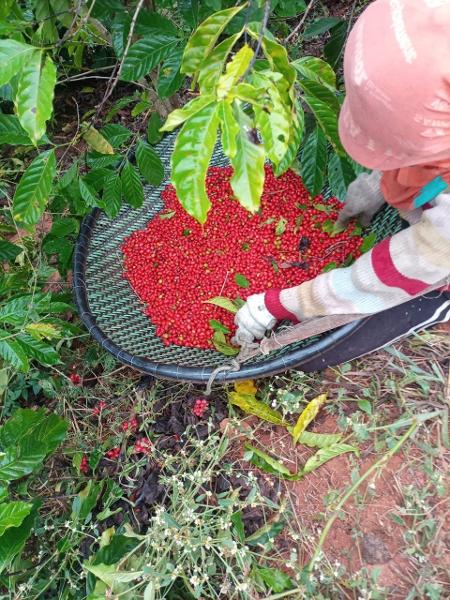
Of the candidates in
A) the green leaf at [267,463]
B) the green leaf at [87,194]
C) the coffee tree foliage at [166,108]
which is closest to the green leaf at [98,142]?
the coffee tree foliage at [166,108]

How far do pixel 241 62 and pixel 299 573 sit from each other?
3.48 ft

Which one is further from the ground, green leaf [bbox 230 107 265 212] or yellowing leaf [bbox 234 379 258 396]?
green leaf [bbox 230 107 265 212]

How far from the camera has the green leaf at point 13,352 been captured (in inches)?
48.7

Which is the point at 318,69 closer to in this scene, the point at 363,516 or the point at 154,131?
the point at 154,131

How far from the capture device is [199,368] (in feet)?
4.61

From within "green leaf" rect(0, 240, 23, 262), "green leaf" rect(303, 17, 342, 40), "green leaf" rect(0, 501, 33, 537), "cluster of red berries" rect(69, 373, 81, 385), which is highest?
"green leaf" rect(303, 17, 342, 40)

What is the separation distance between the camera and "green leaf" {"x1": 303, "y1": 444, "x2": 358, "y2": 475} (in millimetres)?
1353

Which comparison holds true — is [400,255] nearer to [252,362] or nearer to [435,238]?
[435,238]

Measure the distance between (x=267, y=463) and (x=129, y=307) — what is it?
70 cm

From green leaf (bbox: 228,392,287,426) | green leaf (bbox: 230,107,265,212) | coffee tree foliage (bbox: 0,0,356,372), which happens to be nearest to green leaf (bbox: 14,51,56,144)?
coffee tree foliage (bbox: 0,0,356,372)

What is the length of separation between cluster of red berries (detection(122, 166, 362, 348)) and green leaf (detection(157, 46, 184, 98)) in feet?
1.91

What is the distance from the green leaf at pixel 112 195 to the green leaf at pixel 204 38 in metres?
0.73

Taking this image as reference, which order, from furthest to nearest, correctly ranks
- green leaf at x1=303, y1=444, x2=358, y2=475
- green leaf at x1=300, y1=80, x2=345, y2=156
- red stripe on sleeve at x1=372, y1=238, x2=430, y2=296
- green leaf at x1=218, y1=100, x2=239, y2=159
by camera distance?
green leaf at x1=303, y1=444, x2=358, y2=475, red stripe on sleeve at x1=372, y1=238, x2=430, y2=296, green leaf at x1=300, y1=80, x2=345, y2=156, green leaf at x1=218, y1=100, x2=239, y2=159

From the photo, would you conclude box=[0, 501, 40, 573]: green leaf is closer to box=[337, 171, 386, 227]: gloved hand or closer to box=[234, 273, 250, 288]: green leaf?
box=[234, 273, 250, 288]: green leaf
